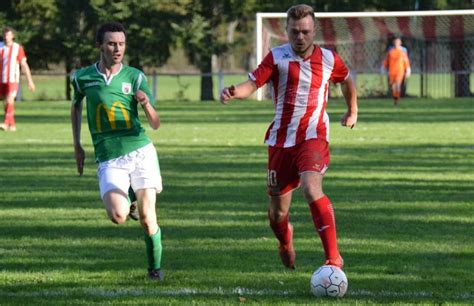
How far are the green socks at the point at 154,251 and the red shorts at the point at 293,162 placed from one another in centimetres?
84

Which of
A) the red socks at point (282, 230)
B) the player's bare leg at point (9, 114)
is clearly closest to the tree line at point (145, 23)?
the player's bare leg at point (9, 114)

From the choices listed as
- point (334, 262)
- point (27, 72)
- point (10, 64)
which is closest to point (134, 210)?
point (334, 262)

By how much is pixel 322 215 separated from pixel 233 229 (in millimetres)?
2970

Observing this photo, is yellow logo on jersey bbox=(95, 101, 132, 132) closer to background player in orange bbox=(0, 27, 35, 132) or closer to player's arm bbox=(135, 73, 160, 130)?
player's arm bbox=(135, 73, 160, 130)

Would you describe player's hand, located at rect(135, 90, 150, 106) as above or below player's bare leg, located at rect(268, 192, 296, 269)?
above

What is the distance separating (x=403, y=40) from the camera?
41625 millimetres

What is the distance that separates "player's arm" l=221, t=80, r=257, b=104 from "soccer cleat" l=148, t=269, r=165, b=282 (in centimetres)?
125

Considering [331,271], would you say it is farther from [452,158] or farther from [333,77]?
[452,158]

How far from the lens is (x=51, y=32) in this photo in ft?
151

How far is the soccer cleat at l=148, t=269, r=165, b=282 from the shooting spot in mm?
8578

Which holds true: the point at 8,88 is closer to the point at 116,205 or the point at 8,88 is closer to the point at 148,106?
the point at 116,205

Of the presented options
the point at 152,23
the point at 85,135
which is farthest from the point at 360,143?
the point at 152,23

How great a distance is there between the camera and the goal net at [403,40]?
37.4m

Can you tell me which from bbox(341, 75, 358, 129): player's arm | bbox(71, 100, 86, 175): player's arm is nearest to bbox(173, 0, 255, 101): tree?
bbox(71, 100, 86, 175): player's arm
